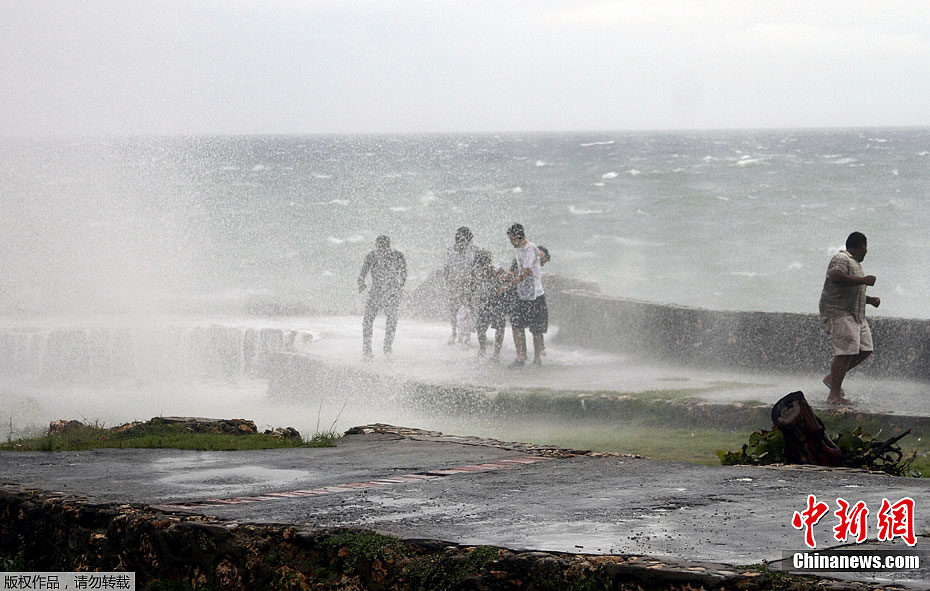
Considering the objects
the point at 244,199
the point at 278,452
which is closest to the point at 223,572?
the point at 278,452

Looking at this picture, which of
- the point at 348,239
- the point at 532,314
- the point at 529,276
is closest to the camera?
the point at 529,276

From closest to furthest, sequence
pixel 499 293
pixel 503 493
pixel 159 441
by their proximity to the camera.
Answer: pixel 503 493 → pixel 159 441 → pixel 499 293

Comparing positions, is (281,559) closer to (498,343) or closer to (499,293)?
(499,293)

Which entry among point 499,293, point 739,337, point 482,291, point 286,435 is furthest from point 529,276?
point 286,435

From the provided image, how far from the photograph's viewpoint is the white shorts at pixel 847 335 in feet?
36.5

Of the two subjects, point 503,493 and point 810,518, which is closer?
point 810,518

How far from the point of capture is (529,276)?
14977 mm

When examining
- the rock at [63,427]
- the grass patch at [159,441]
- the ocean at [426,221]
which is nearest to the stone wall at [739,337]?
the grass patch at [159,441]

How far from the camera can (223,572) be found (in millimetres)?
4934

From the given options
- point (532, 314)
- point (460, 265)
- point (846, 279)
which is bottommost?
point (532, 314)

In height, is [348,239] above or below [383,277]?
above

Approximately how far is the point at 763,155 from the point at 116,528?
94.3m

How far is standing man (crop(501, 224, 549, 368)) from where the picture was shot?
15.0 meters

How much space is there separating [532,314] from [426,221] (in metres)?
50.3
